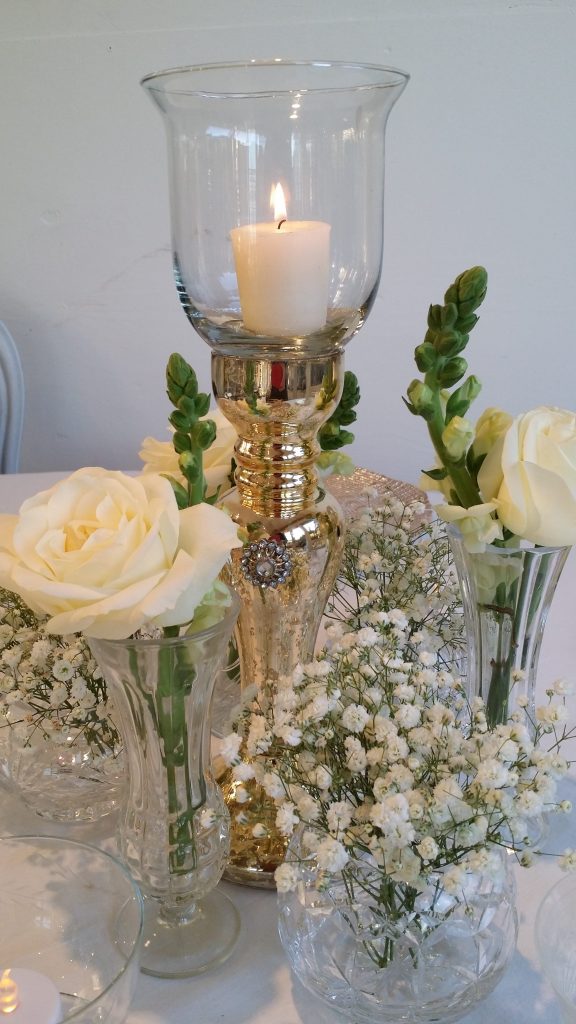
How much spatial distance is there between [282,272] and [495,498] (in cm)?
18

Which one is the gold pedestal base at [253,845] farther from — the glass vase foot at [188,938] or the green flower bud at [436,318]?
the green flower bud at [436,318]

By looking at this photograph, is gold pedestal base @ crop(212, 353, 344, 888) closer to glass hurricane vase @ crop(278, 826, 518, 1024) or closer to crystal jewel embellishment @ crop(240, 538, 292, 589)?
crystal jewel embellishment @ crop(240, 538, 292, 589)

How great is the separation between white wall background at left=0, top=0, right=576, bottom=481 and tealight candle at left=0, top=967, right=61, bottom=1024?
1312 millimetres

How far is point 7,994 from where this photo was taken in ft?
1.48

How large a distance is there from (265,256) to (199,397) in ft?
0.30

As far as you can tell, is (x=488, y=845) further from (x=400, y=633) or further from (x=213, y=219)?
(x=213, y=219)

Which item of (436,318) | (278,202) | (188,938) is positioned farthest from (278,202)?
(188,938)

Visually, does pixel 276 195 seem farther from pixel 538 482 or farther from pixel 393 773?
pixel 393 773

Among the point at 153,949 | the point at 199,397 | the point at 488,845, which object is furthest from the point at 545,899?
the point at 199,397

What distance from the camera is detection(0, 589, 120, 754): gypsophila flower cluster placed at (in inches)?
22.4

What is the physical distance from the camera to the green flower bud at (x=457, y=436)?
538 mm

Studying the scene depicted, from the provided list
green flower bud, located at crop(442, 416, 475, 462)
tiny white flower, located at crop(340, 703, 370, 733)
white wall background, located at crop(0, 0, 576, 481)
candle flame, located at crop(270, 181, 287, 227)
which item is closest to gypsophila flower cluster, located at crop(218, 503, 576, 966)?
tiny white flower, located at crop(340, 703, 370, 733)

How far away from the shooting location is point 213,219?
1.78 feet

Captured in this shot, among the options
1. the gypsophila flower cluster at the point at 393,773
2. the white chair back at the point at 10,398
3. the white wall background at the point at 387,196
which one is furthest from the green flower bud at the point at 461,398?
the white chair back at the point at 10,398
